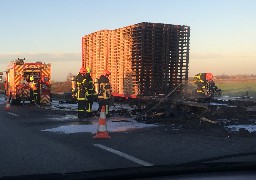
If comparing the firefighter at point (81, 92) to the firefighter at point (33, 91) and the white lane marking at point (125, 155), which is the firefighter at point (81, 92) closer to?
the white lane marking at point (125, 155)

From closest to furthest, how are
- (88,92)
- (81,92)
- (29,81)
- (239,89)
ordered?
1. (81,92)
2. (88,92)
3. (29,81)
4. (239,89)

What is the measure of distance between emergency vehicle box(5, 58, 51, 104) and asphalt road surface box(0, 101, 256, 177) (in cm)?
1409

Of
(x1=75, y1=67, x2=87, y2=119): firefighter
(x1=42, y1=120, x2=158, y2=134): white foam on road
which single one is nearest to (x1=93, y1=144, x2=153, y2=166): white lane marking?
(x1=42, y1=120, x2=158, y2=134): white foam on road

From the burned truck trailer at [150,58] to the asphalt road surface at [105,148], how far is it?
30.4 ft

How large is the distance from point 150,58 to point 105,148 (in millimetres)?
13505

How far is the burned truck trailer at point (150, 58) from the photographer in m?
22.0

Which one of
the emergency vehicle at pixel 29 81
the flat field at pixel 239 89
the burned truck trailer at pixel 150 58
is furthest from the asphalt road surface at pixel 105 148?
the flat field at pixel 239 89

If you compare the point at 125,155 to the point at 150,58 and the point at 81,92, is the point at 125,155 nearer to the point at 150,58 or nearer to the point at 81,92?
the point at 81,92

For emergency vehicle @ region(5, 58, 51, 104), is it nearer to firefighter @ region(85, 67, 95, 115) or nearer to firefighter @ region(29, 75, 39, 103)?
firefighter @ region(29, 75, 39, 103)

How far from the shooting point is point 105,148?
9.04 metres

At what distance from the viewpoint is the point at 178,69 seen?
2295cm

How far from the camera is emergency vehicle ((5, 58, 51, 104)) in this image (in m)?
27.0

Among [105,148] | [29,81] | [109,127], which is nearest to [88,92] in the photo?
[109,127]

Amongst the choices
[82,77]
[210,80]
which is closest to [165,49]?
[210,80]
